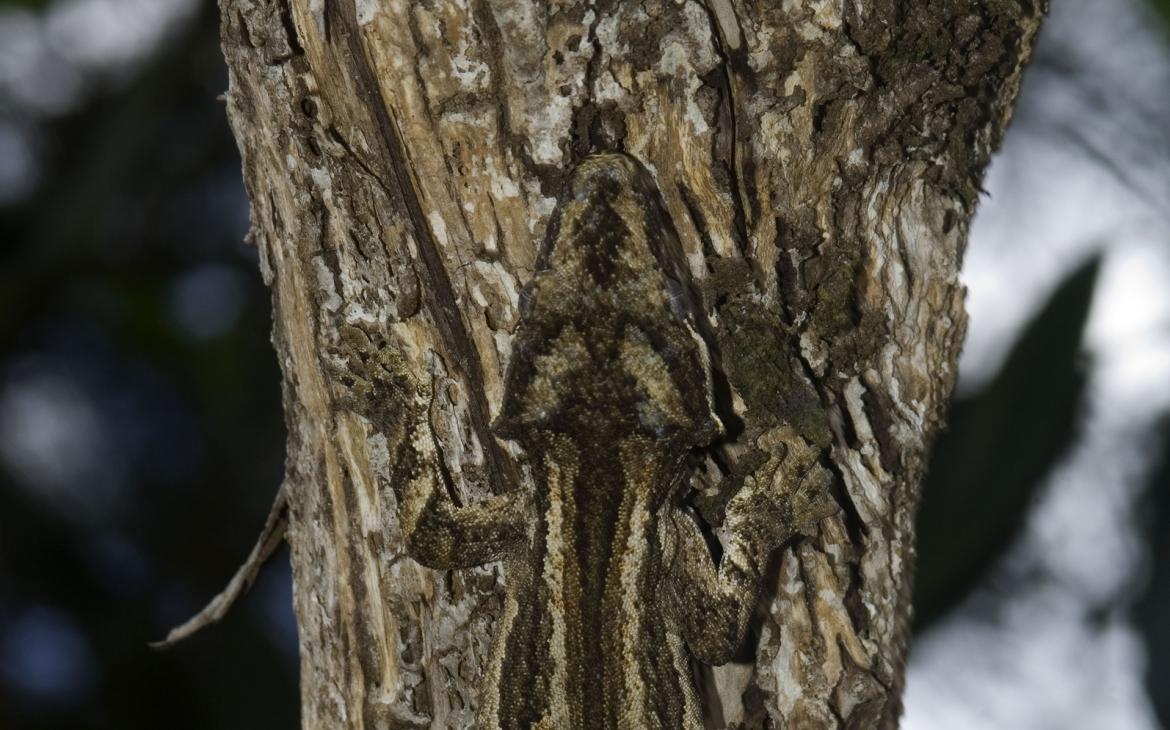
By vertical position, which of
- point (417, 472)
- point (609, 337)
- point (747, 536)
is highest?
point (609, 337)

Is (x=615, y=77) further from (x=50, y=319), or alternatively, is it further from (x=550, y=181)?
(x=50, y=319)

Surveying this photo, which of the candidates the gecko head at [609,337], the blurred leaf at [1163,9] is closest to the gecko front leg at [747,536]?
the gecko head at [609,337]

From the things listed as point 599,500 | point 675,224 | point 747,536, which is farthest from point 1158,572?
point 675,224

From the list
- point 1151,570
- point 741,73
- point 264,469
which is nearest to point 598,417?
point 741,73

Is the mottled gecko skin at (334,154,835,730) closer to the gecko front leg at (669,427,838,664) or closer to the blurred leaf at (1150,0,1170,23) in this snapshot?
the gecko front leg at (669,427,838,664)

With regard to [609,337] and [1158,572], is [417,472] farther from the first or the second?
[1158,572]

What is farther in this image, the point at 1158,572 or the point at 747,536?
the point at 1158,572

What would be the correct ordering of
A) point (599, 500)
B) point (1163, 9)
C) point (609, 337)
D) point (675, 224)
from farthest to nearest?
point (599, 500) → point (609, 337) → point (675, 224) → point (1163, 9)

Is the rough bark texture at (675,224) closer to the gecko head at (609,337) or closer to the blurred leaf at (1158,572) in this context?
the gecko head at (609,337)
